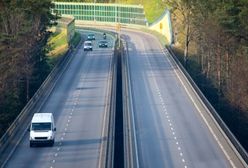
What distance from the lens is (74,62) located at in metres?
111

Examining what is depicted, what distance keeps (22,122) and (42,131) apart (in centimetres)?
864

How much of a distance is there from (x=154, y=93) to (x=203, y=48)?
3251cm

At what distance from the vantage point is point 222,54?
10450 centimetres

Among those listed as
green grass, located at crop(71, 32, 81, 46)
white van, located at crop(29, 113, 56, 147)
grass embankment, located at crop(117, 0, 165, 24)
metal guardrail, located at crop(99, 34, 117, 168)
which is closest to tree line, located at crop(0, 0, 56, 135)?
metal guardrail, located at crop(99, 34, 117, 168)

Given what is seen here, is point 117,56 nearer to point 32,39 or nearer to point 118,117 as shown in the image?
point 32,39

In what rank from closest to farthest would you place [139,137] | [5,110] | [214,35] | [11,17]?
[139,137], [5,110], [11,17], [214,35]

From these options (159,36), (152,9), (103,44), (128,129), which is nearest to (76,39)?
(103,44)

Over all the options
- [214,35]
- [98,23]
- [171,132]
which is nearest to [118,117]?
[171,132]

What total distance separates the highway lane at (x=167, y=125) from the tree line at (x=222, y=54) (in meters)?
5.71

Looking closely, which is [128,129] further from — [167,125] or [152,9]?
[152,9]

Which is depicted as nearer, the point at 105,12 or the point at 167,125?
the point at 167,125

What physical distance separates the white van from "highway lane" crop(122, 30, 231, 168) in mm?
6786

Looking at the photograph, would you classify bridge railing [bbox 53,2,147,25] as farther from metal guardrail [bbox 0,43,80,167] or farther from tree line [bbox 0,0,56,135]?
metal guardrail [bbox 0,43,80,167]

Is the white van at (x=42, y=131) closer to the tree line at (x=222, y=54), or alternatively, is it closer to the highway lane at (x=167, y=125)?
the highway lane at (x=167, y=125)
